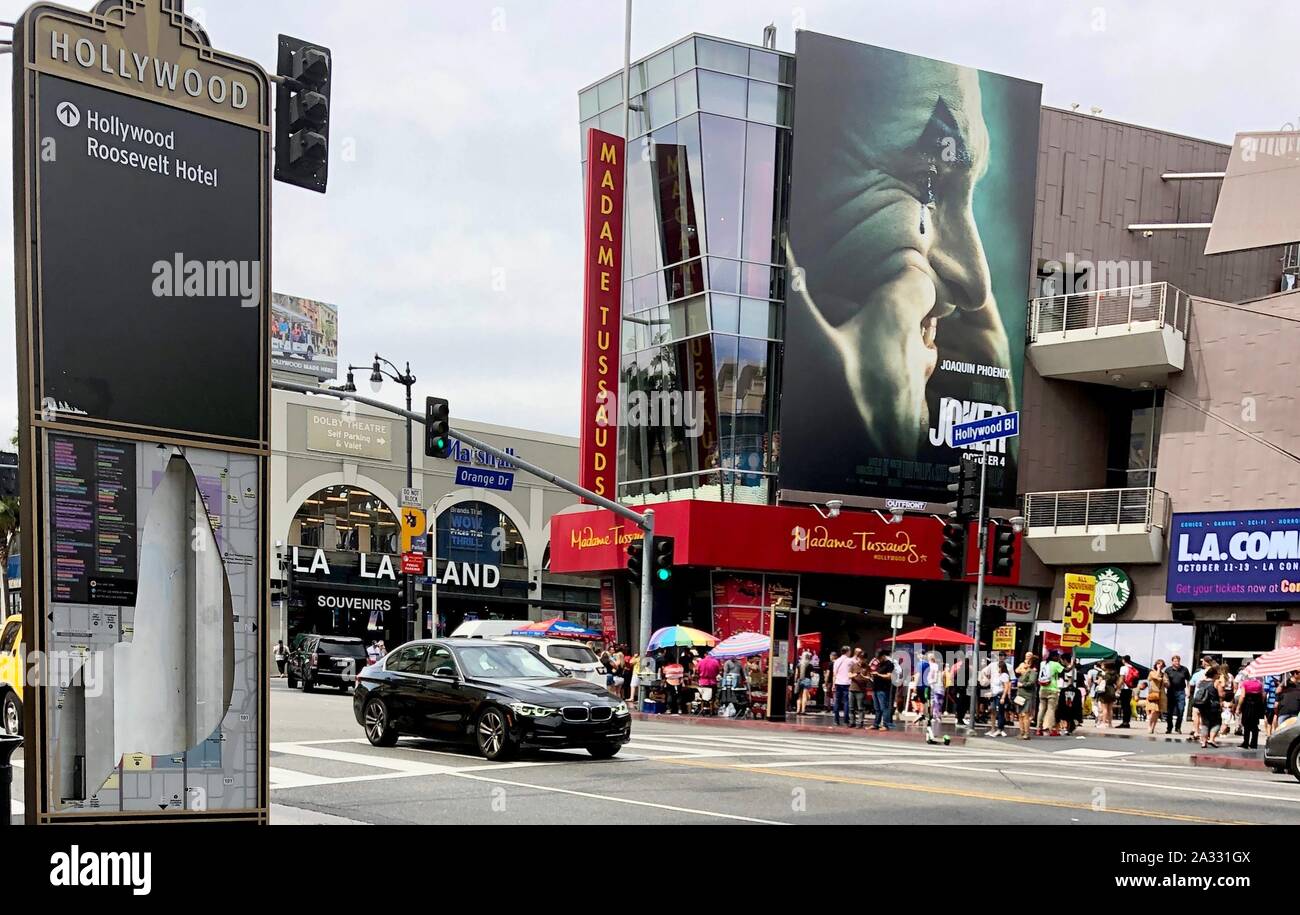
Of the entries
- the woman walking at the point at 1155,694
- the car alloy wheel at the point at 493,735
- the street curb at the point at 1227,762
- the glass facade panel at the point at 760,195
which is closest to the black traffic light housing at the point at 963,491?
the street curb at the point at 1227,762

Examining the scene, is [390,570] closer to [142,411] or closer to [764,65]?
[764,65]

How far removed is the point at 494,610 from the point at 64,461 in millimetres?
60282

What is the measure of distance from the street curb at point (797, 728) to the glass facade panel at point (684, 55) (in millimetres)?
17429

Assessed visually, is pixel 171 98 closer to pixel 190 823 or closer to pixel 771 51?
pixel 190 823

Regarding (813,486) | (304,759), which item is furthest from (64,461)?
(813,486)

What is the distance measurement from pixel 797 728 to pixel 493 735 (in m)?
13.1

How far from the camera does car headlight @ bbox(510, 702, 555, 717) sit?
16656 millimetres

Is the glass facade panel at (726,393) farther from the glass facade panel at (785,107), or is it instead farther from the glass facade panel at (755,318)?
the glass facade panel at (785,107)

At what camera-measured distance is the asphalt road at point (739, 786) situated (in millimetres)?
12297

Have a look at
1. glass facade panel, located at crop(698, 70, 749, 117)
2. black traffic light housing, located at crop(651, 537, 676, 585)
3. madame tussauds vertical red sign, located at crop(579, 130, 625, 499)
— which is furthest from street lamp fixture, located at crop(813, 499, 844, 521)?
glass facade panel, located at crop(698, 70, 749, 117)

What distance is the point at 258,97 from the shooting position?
6.94m

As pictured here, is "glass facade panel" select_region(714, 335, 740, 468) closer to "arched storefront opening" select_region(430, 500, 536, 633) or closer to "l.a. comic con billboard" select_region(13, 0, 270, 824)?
"arched storefront opening" select_region(430, 500, 536, 633)

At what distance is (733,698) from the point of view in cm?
3125

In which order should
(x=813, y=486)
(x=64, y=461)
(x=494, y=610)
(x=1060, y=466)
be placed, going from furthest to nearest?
(x=494, y=610) < (x=1060, y=466) < (x=813, y=486) < (x=64, y=461)
